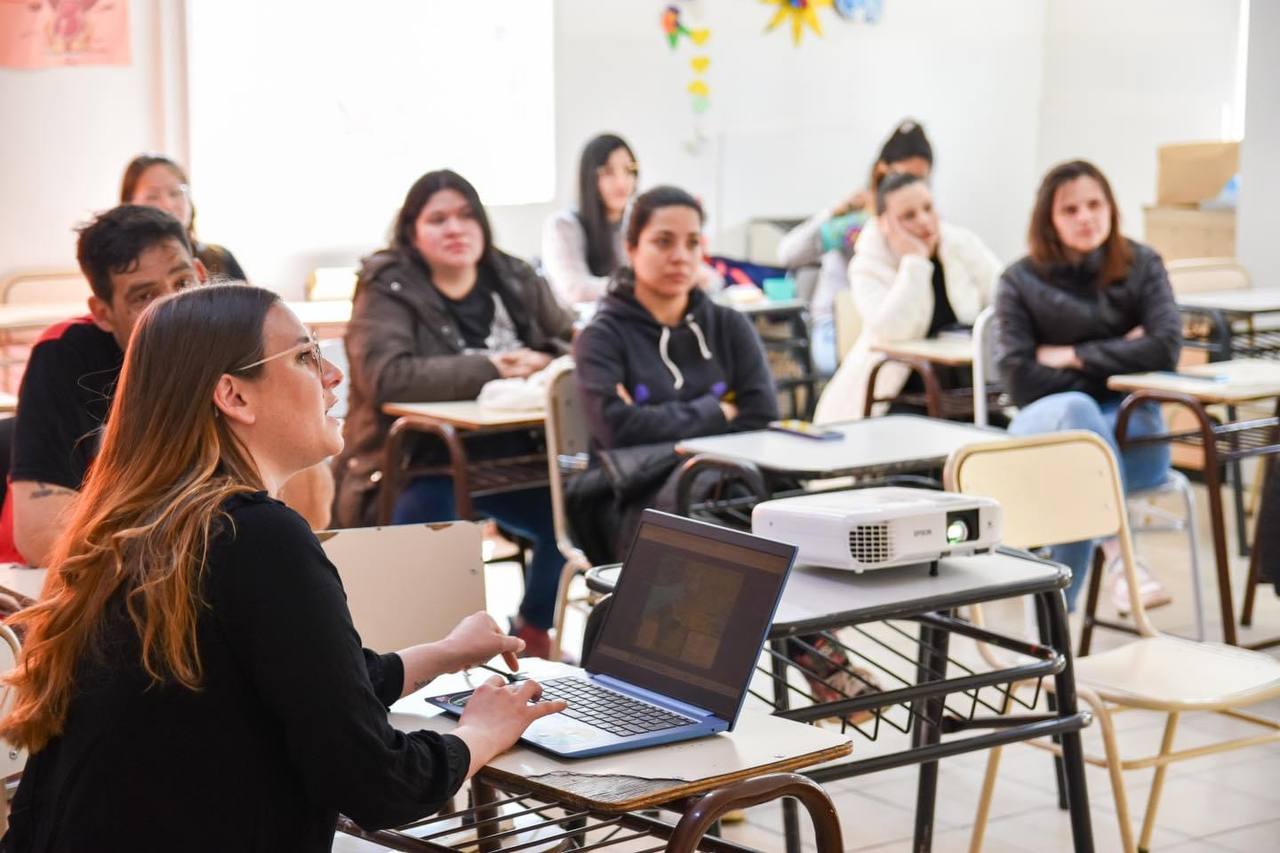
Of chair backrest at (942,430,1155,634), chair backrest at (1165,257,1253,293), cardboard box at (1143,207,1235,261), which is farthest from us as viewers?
cardboard box at (1143,207,1235,261)

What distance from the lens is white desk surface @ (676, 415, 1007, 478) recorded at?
336 cm

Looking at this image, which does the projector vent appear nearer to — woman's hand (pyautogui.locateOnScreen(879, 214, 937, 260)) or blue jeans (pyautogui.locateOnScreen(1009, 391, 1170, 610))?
blue jeans (pyautogui.locateOnScreen(1009, 391, 1170, 610))

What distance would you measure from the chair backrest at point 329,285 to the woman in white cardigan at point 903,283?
186 cm

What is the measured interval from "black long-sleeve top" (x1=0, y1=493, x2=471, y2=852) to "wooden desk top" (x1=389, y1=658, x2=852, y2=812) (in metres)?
0.19

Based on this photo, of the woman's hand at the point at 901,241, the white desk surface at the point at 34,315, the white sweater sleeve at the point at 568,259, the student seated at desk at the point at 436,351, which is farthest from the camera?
the white sweater sleeve at the point at 568,259

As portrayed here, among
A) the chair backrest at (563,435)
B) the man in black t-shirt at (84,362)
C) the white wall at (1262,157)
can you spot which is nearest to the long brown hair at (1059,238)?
the chair backrest at (563,435)

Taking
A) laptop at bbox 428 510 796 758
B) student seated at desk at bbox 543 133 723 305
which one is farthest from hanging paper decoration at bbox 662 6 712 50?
laptop at bbox 428 510 796 758

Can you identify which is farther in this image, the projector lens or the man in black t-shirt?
the man in black t-shirt

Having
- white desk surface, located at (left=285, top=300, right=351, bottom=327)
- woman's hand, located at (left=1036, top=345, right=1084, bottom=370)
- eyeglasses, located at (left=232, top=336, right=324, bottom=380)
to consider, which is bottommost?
woman's hand, located at (left=1036, top=345, right=1084, bottom=370)

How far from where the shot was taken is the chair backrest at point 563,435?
3846mm

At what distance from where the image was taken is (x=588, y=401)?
3.84 m

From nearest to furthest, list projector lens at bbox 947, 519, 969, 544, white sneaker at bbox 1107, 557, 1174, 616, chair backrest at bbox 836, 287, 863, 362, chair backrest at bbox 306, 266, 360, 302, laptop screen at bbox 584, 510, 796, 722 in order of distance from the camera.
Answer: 1. laptop screen at bbox 584, 510, 796, 722
2. projector lens at bbox 947, 519, 969, 544
3. white sneaker at bbox 1107, 557, 1174, 616
4. chair backrest at bbox 836, 287, 863, 362
5. chair backrest at bbox 306, 266, 360, 302

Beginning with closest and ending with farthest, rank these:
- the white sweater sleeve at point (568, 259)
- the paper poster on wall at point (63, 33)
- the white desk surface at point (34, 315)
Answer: the white desk surface at point (34, 315) → the paper poster on wall at point (63, 33) → the white sweater sleeve at point (568, 259)

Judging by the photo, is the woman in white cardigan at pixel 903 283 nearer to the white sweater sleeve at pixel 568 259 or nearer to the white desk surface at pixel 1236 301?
the white desk surface at pixel 1236 301
